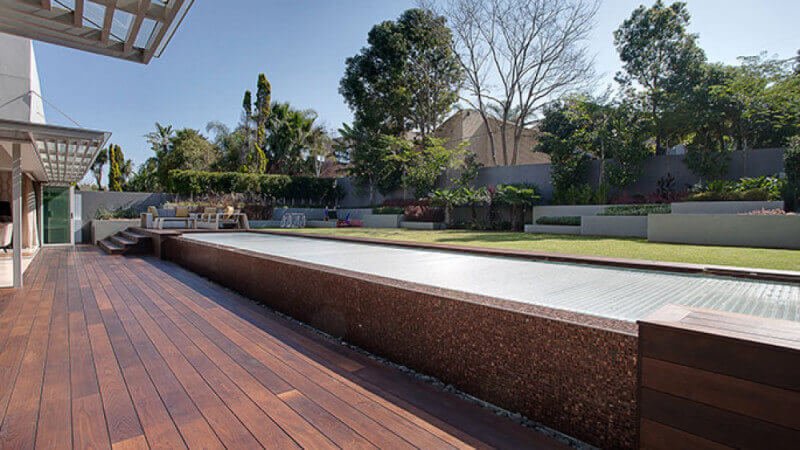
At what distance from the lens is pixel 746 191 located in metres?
8.48

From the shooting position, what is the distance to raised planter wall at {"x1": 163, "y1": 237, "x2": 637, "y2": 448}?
4.77 ft

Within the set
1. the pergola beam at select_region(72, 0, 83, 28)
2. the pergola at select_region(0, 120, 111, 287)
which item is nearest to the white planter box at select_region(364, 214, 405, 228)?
the pergola at select_region(0, 120, 111, 287)

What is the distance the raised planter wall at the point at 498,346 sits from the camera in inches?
57.2

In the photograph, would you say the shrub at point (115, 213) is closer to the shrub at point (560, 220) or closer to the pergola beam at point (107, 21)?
the pergola beam at point (107, 21)

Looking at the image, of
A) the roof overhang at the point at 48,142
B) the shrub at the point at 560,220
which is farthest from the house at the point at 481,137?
the roof overhang at the point at 48,142

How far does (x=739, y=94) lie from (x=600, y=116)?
349 cm

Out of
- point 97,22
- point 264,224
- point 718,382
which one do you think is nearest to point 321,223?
point 264,224

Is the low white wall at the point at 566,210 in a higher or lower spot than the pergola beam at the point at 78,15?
lower

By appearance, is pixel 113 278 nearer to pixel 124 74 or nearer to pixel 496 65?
pixel 496 65

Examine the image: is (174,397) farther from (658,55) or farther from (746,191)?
(658,55)

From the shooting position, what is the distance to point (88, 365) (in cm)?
229

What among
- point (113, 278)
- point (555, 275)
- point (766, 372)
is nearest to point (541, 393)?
point (766, 372)

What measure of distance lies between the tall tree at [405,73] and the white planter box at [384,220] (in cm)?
590

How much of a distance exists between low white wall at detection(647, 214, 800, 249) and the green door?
1553 centimetres
